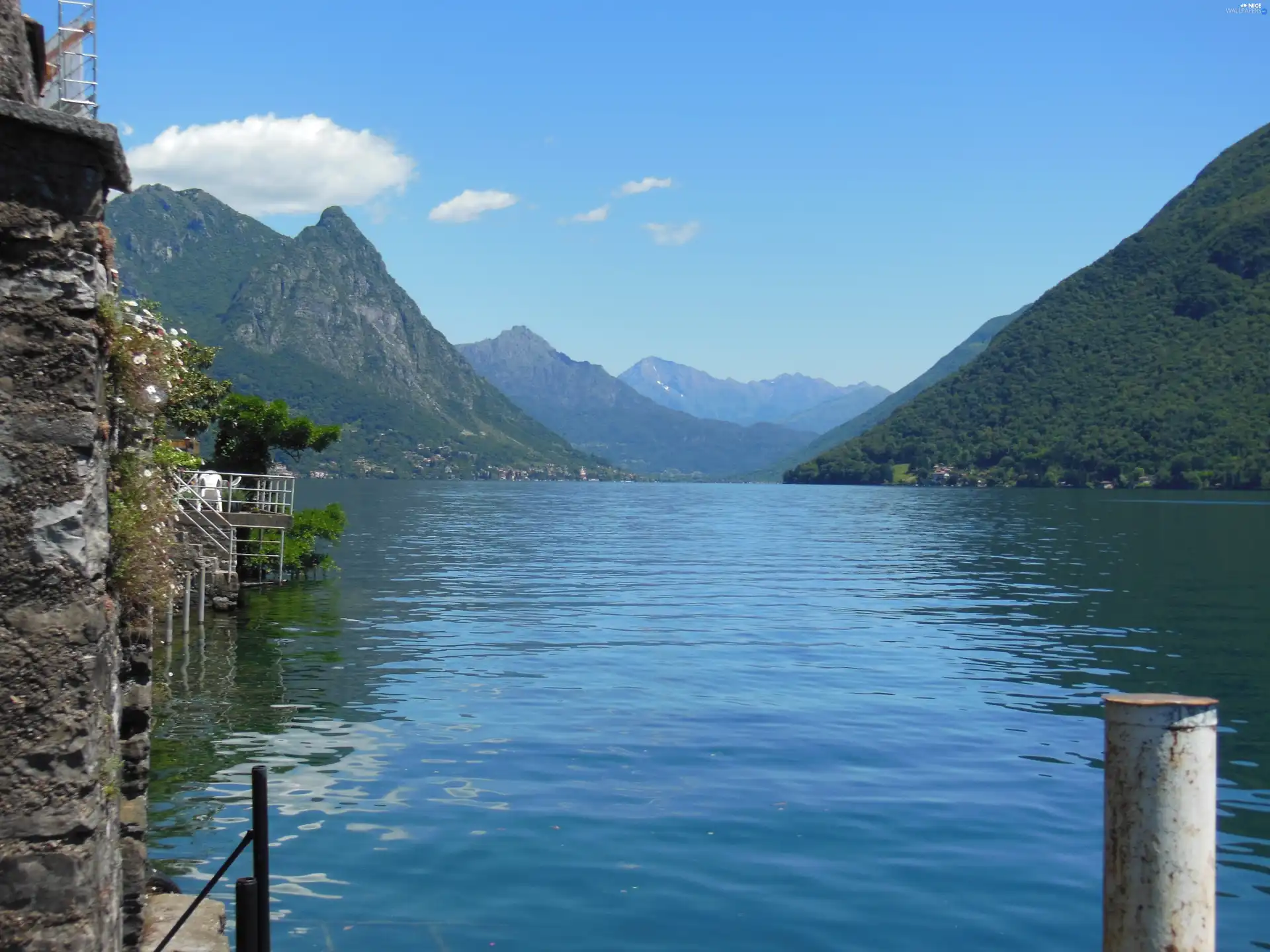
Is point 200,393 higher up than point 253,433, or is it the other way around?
point 200,393

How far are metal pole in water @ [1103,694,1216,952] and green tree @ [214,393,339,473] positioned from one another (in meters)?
47.1

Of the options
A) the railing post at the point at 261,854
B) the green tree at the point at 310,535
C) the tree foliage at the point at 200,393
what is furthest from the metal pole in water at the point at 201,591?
the railing post at the point at 261,854

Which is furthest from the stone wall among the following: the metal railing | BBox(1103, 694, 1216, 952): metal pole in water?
the metal railing

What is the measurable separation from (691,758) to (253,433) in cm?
3430

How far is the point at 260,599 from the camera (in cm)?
4422

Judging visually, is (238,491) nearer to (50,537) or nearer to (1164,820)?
(50,537)

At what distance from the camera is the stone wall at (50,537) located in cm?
488

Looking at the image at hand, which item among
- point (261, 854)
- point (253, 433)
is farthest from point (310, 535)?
point (261, 854)

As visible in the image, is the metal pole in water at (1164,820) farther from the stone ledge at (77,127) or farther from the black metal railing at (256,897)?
the stone ledge at (77,127)

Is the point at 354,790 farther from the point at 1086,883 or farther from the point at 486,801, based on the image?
the point at 1086,883

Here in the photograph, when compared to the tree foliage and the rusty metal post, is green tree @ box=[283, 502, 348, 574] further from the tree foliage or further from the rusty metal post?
the rusty metal post

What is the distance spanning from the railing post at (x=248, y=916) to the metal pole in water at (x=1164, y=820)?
3322 millimetres

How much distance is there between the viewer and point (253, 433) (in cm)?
5000

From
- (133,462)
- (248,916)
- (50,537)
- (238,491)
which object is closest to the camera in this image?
(50,537)
